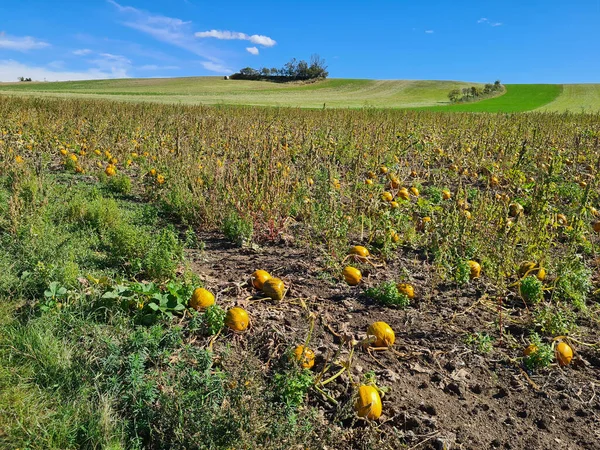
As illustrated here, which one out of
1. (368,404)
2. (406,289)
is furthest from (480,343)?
(368,404)

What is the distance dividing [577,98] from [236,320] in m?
53.8

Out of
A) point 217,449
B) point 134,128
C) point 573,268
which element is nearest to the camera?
point 217,449

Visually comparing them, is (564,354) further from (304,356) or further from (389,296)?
(304,356)

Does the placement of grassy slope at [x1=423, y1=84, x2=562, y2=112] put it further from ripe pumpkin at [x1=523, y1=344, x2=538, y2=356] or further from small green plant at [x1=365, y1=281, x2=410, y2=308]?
ripe pumpkin at [x1=523, y1=344, x2=538, y2=356]

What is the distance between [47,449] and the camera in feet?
7.59

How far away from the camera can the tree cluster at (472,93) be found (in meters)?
49.3

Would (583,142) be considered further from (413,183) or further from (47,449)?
(47,449)

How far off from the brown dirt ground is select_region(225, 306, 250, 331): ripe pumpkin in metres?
0.11

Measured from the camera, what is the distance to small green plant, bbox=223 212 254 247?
4.98m

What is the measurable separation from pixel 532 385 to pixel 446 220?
2.06 m

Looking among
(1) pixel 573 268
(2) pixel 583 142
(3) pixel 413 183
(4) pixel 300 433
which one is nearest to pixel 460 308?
(1) pixel 573 268

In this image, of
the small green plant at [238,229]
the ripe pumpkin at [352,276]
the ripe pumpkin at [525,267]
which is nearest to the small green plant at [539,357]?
the ripe pumpkin at [525,267]

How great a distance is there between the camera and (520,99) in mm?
47844

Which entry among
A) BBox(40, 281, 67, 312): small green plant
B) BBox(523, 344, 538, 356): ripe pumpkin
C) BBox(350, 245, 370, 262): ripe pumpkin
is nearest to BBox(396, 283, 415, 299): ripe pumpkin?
BBox(350, 245, 370, 262): ripe pumpkin
